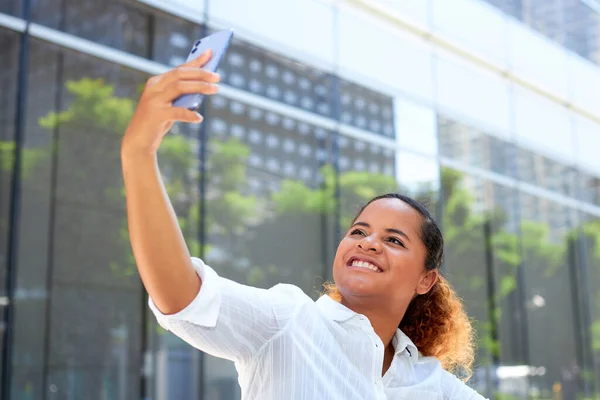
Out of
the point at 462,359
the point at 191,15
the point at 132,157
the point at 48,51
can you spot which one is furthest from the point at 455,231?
the point at 132,157

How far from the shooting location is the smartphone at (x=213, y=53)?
4.25 feet

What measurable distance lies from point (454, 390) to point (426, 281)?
12.1 inches

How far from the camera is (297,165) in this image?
766cm

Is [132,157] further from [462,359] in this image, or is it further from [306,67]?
[306,67]

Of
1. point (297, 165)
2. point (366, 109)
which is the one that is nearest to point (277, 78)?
point (297, 165)

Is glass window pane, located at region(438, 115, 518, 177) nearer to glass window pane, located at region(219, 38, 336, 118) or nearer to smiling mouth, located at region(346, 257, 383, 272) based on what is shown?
glass window pane, located at region(219, 38, 336, 118)

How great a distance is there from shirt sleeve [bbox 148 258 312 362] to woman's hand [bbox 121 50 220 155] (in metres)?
0.26

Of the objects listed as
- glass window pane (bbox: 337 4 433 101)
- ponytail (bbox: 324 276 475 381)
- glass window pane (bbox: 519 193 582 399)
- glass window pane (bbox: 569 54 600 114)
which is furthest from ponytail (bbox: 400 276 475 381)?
glass window pane (bbox: 569 54 600 114)

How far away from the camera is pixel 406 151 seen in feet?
29.9

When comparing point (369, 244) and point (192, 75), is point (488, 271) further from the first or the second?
point (192, 75)

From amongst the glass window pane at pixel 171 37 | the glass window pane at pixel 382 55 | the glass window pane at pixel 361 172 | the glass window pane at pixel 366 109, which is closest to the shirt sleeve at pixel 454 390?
the glass window pane at pixel 171 37

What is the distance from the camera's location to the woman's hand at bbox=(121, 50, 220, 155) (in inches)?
51.0

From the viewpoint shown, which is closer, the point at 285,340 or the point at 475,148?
the point at 285,340

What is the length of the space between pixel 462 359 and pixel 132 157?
164 cm
